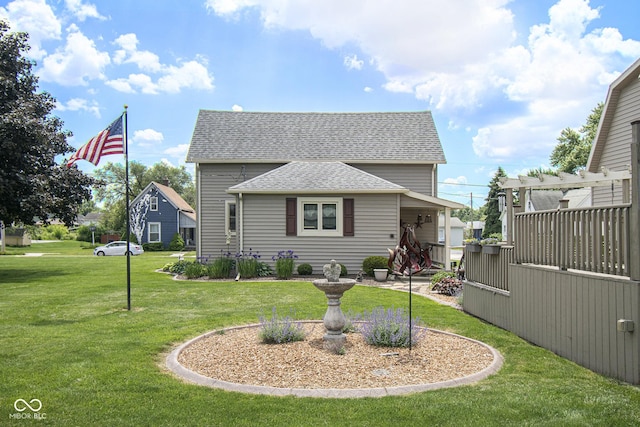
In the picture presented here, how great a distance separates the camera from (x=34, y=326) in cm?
860

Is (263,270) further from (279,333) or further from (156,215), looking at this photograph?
(156,215)

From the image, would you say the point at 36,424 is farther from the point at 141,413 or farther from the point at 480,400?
the point at 480,400

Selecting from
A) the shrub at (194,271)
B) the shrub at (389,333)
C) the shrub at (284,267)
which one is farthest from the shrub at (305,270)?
the shrub at (389,333)

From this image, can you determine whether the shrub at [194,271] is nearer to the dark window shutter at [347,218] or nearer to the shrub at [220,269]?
the shrub at [220,269]

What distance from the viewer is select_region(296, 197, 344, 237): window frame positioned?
57.1 feet

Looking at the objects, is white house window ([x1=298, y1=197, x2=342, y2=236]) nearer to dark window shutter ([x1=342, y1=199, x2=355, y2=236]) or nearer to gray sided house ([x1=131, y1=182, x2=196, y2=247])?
dark window shutter ([x1=342, y1=199, x2=355, y2=236])

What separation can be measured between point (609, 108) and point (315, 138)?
11.6 meters

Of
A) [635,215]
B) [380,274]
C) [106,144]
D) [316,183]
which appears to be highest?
[106,144]

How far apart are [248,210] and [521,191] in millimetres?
10854

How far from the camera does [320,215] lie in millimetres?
17531

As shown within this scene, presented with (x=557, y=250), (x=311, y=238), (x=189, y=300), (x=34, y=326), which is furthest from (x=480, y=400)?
(x=311, y=238)

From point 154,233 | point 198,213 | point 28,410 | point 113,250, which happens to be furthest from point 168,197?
point 28,410

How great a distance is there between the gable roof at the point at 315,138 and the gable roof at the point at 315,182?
160cm

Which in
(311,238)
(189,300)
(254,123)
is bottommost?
(189,300)
